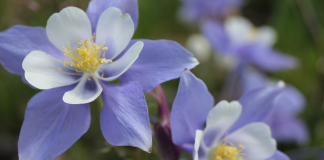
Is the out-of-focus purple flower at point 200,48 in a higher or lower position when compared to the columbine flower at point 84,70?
lower

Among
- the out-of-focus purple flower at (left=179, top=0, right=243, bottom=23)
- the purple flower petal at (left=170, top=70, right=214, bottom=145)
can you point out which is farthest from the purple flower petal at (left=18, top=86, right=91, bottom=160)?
the out-of-focus purple flower at (left=179, top=0, right=243, bottom=23)

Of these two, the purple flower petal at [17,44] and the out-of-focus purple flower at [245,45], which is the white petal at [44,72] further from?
the out-of-focus purple flower at [245,45]

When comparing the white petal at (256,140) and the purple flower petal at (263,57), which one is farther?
the purple flower petal at (263,57)

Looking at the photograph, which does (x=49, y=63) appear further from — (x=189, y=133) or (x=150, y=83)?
(x=189, y=133)

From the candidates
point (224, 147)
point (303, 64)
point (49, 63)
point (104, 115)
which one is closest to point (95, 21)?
point (49, 63)

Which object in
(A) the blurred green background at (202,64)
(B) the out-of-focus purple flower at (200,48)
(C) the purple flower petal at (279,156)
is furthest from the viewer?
(B) the out-of-focus purple flower at (200,48)

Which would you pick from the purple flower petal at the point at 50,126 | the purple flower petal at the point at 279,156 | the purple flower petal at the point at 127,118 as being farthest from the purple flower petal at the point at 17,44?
the purple flower petal at the point at 279,156
